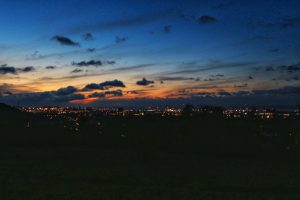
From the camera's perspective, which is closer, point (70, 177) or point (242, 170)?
point (70, 177)

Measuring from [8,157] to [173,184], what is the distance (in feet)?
66.2

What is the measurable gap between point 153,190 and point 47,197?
5.82 metres

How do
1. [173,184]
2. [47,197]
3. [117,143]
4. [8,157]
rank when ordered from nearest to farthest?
1. [47,197]
2. [173,184]
3. [8,157]
4. [117,143]

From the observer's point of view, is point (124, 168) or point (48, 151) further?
point (48, 151)

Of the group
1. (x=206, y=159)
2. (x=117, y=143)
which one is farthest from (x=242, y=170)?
(x=117, y=143)

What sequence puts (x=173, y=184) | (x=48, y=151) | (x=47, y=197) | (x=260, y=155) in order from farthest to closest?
1. (x=48, y=151)
2. (x=260, y=155)
3. (x=173, y=184)
4. (x=47, y=197)

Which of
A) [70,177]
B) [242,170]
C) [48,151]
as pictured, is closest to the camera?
[70,177]

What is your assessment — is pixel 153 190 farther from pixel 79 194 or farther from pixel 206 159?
pixel 206 159

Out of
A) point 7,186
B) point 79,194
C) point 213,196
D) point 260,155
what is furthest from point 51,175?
point 260,155

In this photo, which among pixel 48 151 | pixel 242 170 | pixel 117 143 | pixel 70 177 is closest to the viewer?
pixel 70 177

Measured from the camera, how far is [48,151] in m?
48.0

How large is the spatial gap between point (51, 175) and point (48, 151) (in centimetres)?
1972

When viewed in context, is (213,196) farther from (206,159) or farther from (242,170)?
(206,159)

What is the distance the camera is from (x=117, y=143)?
191 feet
